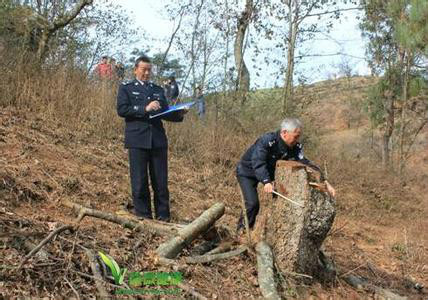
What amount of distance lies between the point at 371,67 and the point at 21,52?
15.9 meters

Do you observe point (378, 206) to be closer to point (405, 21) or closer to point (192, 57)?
point (405, 21)

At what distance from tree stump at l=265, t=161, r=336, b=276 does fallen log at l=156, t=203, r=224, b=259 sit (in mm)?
570

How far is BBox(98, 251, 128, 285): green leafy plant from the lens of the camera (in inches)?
162

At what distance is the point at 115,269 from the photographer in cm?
419

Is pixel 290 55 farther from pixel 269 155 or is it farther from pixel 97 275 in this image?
pixel 97 275

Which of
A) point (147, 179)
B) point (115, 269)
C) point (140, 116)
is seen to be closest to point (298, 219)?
point (115, 269)

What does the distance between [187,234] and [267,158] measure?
4.19 ft

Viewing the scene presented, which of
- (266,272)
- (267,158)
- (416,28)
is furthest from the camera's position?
(416,28)

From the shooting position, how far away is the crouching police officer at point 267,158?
544cm

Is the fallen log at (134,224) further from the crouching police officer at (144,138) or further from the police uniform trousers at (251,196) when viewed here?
the police uniform trousers at (251,196)

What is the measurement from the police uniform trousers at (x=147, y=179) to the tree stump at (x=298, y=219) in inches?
59.1

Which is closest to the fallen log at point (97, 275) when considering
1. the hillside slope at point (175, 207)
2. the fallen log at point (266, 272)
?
the hillside slope at point (175, 207)

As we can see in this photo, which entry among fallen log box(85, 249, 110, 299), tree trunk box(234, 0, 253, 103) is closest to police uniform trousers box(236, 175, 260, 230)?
fallen log box(85, 249, 110, 299)

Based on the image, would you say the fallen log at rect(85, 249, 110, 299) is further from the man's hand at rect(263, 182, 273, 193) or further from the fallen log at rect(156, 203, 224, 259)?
the man's hand at rect(263, 182, 273, 193)
